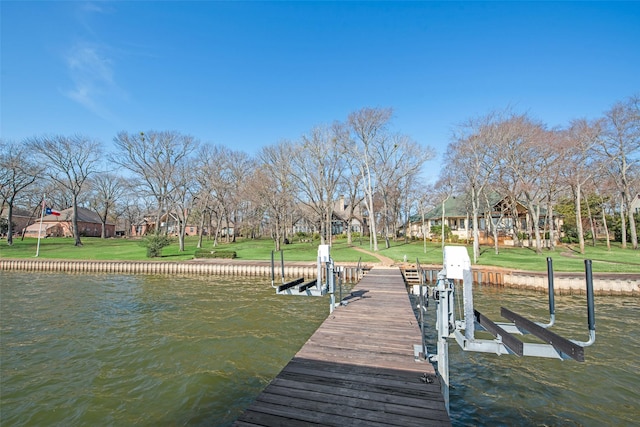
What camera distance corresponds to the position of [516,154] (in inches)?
1056

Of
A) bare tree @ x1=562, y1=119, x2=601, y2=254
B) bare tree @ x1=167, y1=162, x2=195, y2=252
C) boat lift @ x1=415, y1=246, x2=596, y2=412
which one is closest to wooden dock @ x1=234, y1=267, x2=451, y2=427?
boat lift @ x1=415, y1=246, x2=596, y2=412

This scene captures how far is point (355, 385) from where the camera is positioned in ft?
14.4

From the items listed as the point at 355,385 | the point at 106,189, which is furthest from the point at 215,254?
the point at 106,189

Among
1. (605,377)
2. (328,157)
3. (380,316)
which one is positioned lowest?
(605,377)

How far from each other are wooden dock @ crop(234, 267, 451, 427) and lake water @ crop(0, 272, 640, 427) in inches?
59.5

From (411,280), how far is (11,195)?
50.4 metres

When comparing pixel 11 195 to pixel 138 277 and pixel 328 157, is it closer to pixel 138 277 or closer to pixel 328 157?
pixel 138 277

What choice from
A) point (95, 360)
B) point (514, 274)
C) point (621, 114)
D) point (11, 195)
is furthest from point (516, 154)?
point (11, 195)

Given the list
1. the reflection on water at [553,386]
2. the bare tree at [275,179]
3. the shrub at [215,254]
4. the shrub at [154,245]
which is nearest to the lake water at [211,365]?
the reflection on water at [553,386]

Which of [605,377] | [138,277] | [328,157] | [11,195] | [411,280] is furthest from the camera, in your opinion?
[11,195]

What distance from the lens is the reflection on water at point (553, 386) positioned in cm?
541

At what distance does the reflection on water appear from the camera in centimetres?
541

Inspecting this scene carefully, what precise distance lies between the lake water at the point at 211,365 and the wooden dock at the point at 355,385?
4.96ft

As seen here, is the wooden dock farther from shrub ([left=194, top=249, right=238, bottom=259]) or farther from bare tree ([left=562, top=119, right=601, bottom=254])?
bare tree ([left=562, top=119, right=601, bottom=254])
